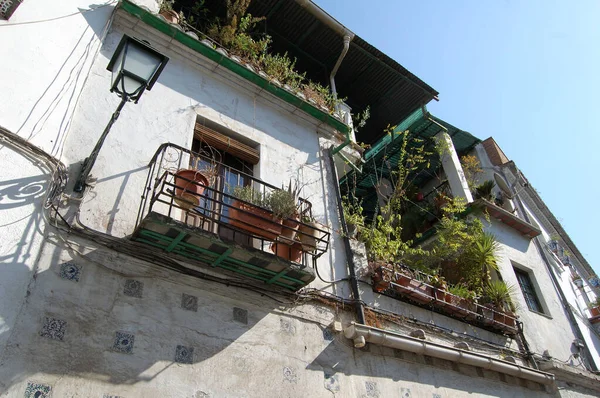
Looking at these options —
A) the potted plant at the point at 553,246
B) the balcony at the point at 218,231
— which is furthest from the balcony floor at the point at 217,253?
the potted plant at the point at 553,246

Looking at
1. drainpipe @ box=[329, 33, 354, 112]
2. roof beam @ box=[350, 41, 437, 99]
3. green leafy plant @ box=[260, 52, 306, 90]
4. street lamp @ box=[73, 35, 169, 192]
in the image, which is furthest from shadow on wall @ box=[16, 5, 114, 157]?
roof beam @ box=[350, 41, 437, 99]

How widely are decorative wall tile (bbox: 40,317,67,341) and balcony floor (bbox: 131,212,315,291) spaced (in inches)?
44.2

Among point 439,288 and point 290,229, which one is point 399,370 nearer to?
point 439,288

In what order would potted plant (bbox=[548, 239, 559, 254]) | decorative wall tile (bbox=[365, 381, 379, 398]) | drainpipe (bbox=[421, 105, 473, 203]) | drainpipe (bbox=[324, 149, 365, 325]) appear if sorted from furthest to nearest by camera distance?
potted plant (bbox=[548, 239, 559, 254]) < drainpipe (bbox=[421, 105, 473, 203]) < drainpipe (bbox=[324, 149, 365, 325]) < decorative wall tile (bbox=[365, 381, 379, 398])

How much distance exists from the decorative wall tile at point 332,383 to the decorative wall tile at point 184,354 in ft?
5.54

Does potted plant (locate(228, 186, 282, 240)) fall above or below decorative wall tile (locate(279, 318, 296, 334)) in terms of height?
above

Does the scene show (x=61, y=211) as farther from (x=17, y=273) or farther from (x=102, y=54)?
(x=102, y=54)

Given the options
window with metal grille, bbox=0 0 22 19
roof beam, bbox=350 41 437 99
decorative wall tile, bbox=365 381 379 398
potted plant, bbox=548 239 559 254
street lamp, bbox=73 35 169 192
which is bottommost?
decorative wall tile, bbox=365 381 379 398

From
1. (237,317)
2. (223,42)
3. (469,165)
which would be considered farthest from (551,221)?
(237,317)

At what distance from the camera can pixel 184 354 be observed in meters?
4.57

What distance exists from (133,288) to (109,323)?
0.46m

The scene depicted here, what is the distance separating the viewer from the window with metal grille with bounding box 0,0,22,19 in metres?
4.88

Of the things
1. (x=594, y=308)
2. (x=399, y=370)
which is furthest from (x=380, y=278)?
(x=594, y=308)

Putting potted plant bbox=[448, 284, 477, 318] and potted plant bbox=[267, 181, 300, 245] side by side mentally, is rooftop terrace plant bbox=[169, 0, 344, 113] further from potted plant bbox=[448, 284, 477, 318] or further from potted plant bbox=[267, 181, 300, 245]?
potted plant bbox=[448, 284, 477, 318]
